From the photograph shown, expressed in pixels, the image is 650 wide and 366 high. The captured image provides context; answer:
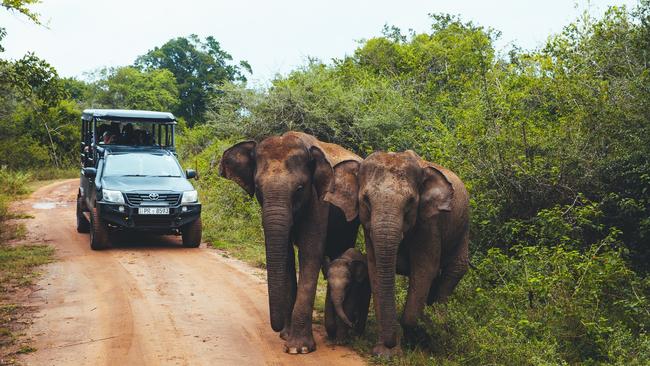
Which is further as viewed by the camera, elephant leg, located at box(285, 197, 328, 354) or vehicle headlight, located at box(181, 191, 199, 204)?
vehicle headlight, located at box(181, 191, 199, 204)

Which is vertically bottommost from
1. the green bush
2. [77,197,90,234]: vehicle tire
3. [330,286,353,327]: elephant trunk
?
the green bush

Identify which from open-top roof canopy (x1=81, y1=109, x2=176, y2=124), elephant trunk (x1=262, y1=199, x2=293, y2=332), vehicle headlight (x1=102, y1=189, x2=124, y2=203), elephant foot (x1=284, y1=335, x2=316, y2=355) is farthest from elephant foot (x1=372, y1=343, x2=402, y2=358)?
open-top roof canopy (x1=81, y1=109, x2=176, y2=124)

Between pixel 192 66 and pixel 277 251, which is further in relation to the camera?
pixel 192 66

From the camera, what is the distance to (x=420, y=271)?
7.13 m

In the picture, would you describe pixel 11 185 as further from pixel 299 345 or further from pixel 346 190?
pixel 346 190

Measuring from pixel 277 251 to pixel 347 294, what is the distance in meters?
0.94

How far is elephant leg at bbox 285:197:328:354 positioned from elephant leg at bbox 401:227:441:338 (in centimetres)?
98

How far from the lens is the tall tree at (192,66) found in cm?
6300

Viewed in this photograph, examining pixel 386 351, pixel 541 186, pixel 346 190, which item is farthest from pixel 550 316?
pixel 541 186

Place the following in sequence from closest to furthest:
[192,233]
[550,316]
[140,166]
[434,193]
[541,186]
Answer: [434,193], [550,316], [541,186], [192,233], [140,166]

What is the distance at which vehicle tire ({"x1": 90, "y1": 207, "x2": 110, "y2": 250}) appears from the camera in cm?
1333

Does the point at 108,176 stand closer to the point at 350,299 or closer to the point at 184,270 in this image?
the point at 184,270

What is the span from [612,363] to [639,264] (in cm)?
304

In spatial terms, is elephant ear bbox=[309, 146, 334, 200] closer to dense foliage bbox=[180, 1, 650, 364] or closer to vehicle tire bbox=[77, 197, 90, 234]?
dense foliage bbox=[180, 1, 650, 364]
